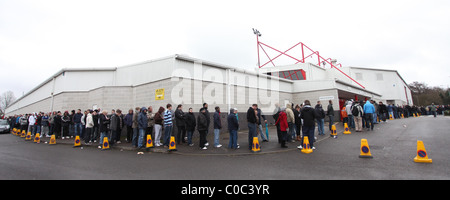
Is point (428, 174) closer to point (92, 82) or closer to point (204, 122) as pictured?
point (204, 122)

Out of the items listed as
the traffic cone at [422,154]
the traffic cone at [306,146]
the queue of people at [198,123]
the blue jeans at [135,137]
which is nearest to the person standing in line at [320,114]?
the queue of people at [198,123]

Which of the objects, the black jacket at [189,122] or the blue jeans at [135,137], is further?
the blue jeans at [135,137]

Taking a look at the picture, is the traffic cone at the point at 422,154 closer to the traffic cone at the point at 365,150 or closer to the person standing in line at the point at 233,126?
the traffic cone at the point at 365,150

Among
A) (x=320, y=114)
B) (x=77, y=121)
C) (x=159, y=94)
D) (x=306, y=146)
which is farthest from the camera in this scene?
(x=77, y=121)

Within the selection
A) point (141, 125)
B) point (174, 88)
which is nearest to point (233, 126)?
point (141, 125)

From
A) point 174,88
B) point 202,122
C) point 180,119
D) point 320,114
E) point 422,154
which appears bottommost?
point 422,154

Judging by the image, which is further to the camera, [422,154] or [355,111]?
[355,111]

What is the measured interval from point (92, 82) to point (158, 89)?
7.10 m

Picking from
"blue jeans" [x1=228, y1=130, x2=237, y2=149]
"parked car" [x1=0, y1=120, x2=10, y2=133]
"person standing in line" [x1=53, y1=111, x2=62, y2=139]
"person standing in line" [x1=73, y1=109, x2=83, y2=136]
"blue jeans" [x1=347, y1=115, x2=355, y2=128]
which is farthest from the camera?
"parked car" [x1=0, y1=120, x2=10, y2=133]

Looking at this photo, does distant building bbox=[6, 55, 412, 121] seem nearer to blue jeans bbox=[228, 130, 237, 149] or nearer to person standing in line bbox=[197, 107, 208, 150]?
person standing in line bbox=[197, 107, 208, 150]

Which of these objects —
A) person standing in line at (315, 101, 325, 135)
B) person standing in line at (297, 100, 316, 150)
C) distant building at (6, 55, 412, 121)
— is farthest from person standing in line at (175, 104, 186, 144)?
person standing in line at (315, 101, 325, 135)

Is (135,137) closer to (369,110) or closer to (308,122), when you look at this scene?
(308,122)

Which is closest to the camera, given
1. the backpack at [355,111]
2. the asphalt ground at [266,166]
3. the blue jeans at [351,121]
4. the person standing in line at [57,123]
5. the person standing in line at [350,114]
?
the asphalt ground at [266,166]
